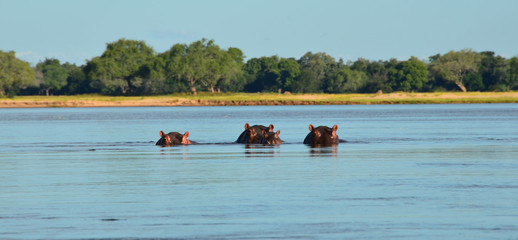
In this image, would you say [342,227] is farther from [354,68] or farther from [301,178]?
[354,68]

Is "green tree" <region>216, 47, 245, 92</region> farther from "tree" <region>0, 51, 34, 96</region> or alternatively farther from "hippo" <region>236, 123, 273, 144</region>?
"hippo" <region>236, 123, 273, 144</region>

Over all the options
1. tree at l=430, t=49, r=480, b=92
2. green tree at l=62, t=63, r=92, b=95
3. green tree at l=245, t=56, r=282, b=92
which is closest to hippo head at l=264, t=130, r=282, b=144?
tree at l=430, t=49, r=480, b=92

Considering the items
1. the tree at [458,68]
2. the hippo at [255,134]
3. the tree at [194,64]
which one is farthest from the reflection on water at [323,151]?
the tree at [458,68]

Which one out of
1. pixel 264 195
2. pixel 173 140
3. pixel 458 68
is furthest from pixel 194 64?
pixel 264 195

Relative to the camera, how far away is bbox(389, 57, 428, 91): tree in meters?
168

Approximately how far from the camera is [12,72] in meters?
162

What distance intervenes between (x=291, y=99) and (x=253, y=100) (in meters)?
6.56

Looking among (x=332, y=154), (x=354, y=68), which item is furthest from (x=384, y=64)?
(x=332, y=154)

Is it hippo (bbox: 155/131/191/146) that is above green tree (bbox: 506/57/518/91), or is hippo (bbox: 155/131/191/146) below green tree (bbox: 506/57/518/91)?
below

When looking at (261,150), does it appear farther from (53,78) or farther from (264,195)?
(53,78)

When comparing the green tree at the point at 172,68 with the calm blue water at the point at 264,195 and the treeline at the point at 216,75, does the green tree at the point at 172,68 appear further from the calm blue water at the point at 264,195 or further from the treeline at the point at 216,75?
the calm blue water at the point at 264,195

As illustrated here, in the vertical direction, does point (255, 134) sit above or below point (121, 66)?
below

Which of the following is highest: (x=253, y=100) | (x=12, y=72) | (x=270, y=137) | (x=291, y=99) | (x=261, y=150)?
(x=12, y=72)

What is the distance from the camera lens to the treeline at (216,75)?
163m
